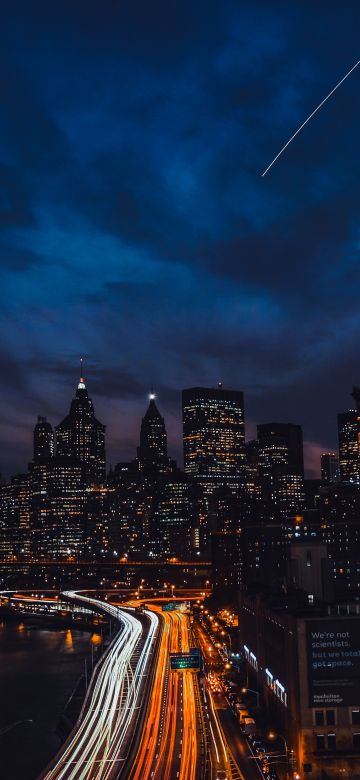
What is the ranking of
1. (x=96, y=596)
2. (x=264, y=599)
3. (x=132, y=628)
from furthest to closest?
(x=96, y=596) → (x=132, y=628) → (x=264, y=599)

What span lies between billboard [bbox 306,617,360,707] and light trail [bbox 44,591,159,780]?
1016cm

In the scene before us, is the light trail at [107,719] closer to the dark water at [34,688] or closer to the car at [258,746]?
the dark water at [34,688]

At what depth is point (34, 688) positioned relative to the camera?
252 feet

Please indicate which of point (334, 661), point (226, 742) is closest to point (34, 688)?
point (226, 742)

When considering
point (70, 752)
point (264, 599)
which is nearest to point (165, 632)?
point (264, 599)

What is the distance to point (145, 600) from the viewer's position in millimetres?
147125

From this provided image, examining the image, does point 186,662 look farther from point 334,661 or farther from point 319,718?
point 334,661

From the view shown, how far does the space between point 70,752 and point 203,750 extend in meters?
7.69

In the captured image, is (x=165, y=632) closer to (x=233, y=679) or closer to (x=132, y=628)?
(x=132, y=628)

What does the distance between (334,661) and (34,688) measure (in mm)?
42853

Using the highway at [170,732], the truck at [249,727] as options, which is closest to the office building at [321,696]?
the truck at [249,727]

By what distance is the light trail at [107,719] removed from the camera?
137 ft

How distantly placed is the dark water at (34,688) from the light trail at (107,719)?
2.85m

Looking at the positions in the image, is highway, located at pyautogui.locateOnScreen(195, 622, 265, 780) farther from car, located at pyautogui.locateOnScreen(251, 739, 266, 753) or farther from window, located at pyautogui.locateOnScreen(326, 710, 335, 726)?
window, located at pyautogui.locateOnScreen(326, 710, 335, 726)
